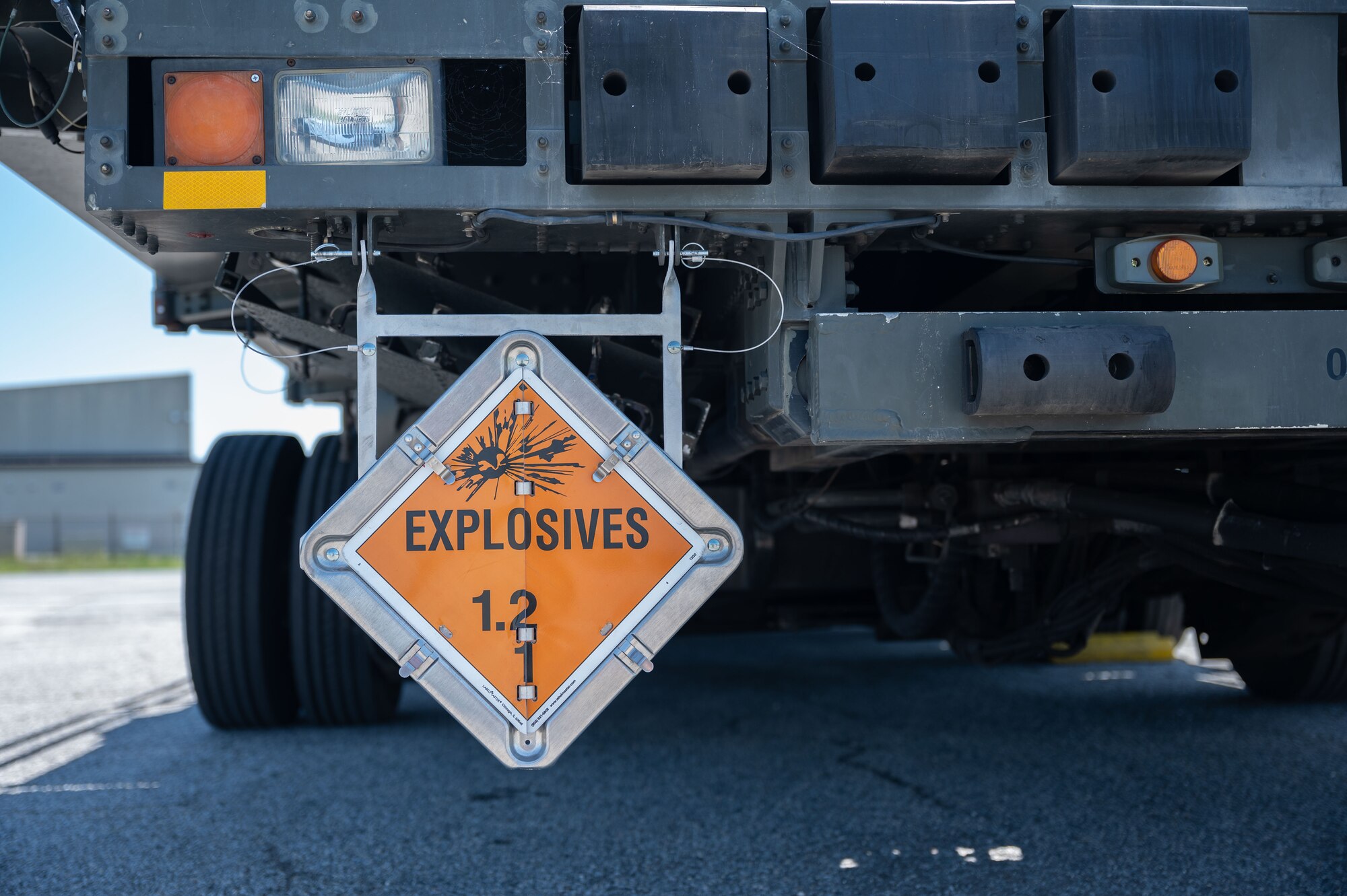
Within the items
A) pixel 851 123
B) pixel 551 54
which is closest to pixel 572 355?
pixel 551 54

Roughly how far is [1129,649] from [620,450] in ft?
16.3

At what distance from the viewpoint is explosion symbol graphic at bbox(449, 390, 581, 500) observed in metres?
1.79

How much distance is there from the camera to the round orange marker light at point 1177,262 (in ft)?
6.47

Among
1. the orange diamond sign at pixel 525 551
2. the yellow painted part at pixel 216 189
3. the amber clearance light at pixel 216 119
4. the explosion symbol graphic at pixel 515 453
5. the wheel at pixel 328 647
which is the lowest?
the wheel at pixel 328 647

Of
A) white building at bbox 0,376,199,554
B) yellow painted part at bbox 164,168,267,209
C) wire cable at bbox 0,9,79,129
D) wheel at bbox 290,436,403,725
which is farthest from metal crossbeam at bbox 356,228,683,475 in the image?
white building at bbox 0,376,199,554

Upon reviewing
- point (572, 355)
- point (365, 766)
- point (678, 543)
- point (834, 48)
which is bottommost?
point (365, 766)

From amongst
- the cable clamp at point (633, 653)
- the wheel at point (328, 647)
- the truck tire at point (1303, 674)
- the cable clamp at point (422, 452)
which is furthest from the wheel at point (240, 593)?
the truck tire at point (1303, 674)

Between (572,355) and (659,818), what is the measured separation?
1.29 m

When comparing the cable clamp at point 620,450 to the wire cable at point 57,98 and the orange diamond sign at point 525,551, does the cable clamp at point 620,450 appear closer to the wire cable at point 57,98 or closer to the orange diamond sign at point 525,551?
the orange diamond sign at point 525,551

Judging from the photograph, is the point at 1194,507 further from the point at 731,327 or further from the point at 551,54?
the point at 551,54

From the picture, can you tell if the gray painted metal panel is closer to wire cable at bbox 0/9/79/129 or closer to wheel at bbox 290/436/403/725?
wire cable at bbox 0/9/79/129

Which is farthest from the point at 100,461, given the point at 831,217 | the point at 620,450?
the point at 831,217

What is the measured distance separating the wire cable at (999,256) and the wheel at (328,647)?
8.36 ft

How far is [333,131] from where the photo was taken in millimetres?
1853
